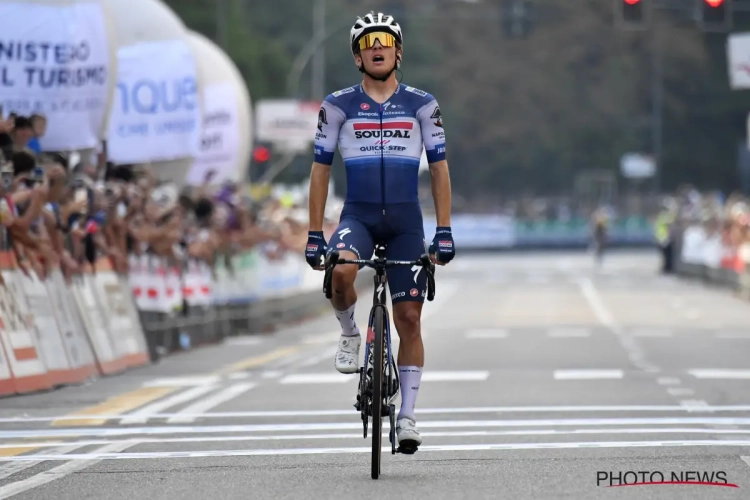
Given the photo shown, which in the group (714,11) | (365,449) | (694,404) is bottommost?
(694,404)

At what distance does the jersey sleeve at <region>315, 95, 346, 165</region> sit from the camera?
34.1ft

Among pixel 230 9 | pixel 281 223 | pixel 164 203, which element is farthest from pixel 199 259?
pixel 230 9

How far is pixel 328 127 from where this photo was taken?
10.4m

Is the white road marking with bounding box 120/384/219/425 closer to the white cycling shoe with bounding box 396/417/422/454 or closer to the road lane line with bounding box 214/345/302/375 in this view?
the road lane line with bounding box 214/345/302/375

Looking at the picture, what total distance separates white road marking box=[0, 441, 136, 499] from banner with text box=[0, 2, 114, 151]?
915cm

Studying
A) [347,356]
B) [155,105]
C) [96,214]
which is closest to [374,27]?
[347,356]

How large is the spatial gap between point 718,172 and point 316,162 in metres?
103

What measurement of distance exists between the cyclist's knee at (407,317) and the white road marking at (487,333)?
16.4 m

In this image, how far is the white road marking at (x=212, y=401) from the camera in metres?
14.3

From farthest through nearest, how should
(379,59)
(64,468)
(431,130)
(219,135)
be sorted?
(219,135) < (64,468) < (431,130) < (379,59)

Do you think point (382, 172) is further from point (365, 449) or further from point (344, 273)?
point (365, 449)

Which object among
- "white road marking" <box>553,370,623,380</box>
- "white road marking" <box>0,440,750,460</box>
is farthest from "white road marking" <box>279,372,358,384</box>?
"white road marking" <box>0,440,750,460</box>

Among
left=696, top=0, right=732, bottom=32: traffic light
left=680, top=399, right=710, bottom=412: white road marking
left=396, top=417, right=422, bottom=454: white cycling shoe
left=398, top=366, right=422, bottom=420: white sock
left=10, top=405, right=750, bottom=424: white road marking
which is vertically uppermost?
left=696, top=0, right=732, bottom=32: traffic light

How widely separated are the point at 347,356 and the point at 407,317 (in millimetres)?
375
